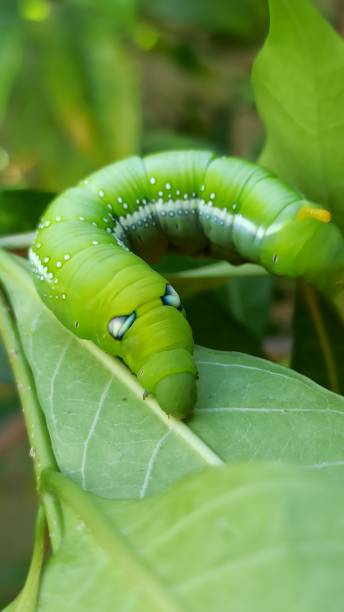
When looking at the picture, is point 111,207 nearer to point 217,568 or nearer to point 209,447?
point 209,447

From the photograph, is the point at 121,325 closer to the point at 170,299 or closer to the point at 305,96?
the point at 170,299

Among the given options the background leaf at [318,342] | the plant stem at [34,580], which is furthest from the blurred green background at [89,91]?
the plant stem at [34,580]

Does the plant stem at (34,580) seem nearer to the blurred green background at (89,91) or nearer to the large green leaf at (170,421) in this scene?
the large green leaf at (170,421)

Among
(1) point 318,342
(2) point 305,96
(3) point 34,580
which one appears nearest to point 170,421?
(3) point 34,580

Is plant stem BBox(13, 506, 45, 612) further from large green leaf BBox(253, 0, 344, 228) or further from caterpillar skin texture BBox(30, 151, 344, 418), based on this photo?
large green leaf BBox(253, 0, 344, 228)

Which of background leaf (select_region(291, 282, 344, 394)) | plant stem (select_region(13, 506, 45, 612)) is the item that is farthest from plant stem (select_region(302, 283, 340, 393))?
plant stem (select_region(13, 506, 45, 612))
